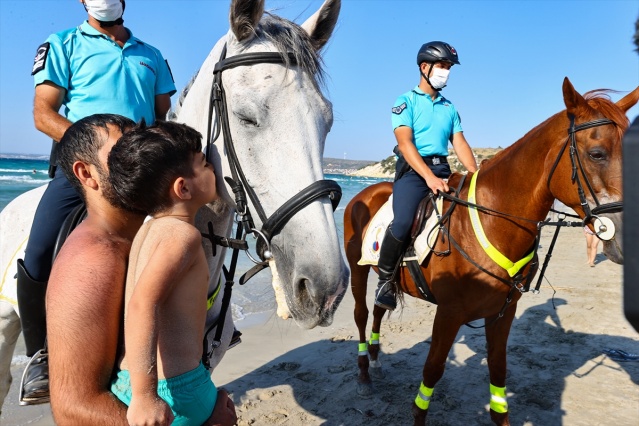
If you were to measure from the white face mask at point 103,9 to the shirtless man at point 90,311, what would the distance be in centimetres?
114

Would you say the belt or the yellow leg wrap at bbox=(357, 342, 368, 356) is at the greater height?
the belt

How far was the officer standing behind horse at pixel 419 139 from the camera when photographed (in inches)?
151

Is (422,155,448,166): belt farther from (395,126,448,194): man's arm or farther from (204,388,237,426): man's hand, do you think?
(204,388,237,426): man's hand

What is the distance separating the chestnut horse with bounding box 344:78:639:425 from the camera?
290 cm

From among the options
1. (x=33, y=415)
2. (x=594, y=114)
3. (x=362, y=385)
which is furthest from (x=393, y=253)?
(x=33, y=415)

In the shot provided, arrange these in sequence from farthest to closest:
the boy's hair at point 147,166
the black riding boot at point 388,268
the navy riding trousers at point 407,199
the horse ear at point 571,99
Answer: the black riding boot at point 388,268 < the navy riding trousers at point 407,199 < the horse ear at point 571,99 < the boy's hair at point 147,166

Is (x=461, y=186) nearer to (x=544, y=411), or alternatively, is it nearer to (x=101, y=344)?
(x=544, y=411)

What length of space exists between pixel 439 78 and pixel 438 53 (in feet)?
0.74

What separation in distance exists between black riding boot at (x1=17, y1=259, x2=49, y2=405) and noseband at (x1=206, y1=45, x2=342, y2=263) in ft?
3.54

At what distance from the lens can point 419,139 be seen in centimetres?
407

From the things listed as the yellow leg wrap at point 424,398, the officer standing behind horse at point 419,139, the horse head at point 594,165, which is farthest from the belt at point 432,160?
the yellow leg wrap at point 424,398

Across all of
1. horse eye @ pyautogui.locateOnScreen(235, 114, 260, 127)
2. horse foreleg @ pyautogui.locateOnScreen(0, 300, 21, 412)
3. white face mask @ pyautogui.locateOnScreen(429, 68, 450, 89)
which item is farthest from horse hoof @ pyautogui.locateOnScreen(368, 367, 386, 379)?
→ horse eye @ pyautogui.locateOnScreen(235, 114, 260, 127)

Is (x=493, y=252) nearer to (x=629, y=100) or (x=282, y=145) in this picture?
(x=629, y=100)

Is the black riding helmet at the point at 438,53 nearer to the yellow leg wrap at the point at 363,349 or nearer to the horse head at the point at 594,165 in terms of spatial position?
the horse head at the point at 594,165
